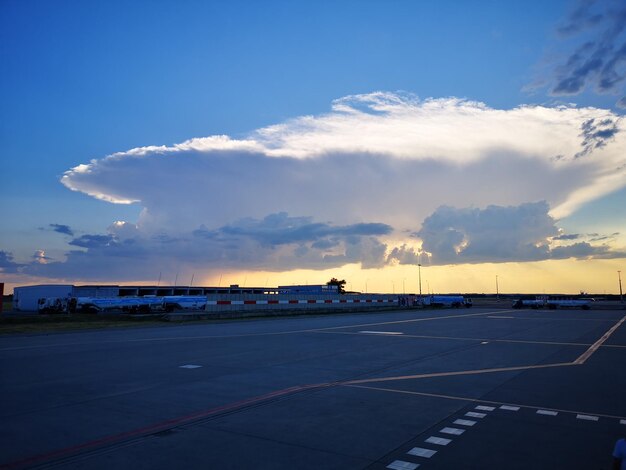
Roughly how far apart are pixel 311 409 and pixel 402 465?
3.40m

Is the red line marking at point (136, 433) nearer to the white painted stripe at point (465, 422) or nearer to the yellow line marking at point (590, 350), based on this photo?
the white painted stripe at point (465, 422)

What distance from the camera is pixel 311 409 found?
969 cm

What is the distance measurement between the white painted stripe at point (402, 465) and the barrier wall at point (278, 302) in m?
44.1

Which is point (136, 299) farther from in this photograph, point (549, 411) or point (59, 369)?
point (549, 411)

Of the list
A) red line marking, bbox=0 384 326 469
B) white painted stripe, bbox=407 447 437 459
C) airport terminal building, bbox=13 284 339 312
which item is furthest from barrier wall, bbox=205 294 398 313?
white painted stripe, bbox=407 447 437 459

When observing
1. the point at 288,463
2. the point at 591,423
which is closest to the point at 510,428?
the point at 591,423

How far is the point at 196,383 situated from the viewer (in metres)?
12.3

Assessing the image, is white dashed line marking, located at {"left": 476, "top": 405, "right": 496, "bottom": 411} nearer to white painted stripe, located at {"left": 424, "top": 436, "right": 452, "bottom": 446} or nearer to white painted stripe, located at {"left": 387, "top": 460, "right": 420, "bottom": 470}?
white painted stripe, located at {"left": 424, "top": 436, "right": 452, "bottom": 446}

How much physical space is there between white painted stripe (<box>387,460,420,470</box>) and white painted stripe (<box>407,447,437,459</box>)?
39cm

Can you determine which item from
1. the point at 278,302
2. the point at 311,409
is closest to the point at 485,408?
the point at 311,409

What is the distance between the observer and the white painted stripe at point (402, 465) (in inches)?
254

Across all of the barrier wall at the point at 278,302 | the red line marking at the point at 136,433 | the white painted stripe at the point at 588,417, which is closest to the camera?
the red line marking at the point at 136,433

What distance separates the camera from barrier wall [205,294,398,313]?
5053 centimetres

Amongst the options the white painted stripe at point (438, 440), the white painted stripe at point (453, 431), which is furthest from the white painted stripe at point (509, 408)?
the white painted stripe at point (438, 440)
